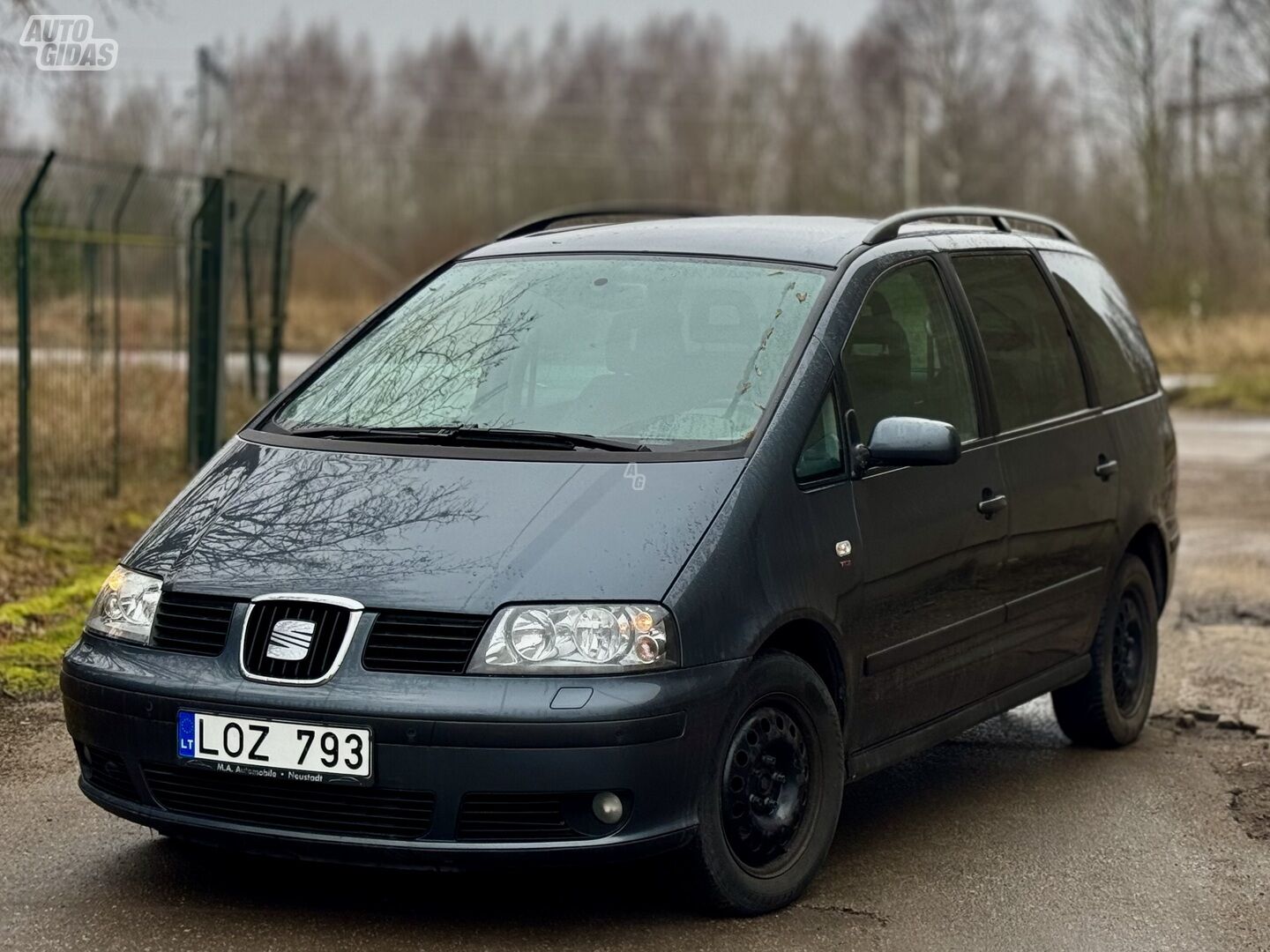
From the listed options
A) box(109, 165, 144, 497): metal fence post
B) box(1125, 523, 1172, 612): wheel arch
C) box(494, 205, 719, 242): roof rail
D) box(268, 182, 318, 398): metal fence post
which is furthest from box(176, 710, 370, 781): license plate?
box(268, 182, 318, 398): metal fence post

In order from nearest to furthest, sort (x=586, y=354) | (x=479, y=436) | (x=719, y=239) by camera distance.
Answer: (x=479, y=436)
(x=586, y=354)
(x=719, y=239)

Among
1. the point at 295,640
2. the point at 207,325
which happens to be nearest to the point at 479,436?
the point at 295,640

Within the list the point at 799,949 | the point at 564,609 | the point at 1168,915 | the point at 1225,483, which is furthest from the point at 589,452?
the point at 1225,483

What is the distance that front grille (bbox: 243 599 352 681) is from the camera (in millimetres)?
4246

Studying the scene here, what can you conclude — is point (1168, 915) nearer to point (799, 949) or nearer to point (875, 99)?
point (799, 949)

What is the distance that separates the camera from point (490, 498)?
4.56 meters

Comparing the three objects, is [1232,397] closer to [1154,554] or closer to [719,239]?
[1154,554]

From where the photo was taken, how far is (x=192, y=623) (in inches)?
175

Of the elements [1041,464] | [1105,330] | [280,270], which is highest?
[280,270]

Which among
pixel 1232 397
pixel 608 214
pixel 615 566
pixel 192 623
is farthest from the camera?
pixel 1232 397

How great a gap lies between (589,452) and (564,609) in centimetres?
61

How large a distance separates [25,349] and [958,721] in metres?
6.43

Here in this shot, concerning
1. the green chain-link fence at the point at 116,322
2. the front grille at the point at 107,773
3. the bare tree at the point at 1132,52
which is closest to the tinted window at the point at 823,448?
the front grille at the point at 107,773

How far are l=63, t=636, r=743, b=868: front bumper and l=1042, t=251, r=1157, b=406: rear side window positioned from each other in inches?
111
